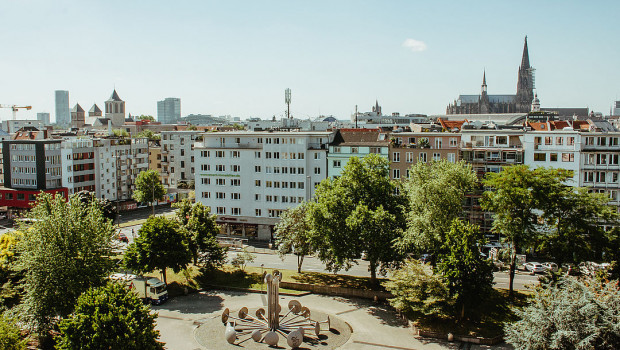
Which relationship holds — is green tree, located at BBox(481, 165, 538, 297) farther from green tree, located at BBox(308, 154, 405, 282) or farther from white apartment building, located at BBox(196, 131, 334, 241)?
white apartment building, located at BBox(196, 131, 334, 241)

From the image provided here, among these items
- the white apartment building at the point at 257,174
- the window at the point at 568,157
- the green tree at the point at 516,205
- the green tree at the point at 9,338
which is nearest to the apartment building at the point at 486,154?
the window at the point at 568,157

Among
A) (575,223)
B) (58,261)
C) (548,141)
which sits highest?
(548,141)

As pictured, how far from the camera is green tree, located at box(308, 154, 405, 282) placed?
5453 centimetres

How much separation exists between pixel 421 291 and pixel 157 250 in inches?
1098

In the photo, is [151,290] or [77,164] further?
[77,164]

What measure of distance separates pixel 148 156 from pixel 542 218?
97.4 m

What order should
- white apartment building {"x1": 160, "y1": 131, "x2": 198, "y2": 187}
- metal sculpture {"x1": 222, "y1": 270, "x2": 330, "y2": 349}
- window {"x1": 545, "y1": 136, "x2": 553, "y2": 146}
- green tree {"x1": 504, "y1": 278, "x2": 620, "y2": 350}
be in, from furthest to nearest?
white apartment building {"x1": 160, "y1": 131, "x2": 198, "y2": 187}, window {"x1": 545, "y1": 136, "x2": 553, "y2": 146}, metal sculpture {"x1": 222, "y1": 270, "x2": 330, "y2": 349}, green tree {"x1": 504, "y1": 278, "x2": 620, "y2": 350}

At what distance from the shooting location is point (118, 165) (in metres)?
119

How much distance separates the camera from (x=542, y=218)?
5341 centimetres

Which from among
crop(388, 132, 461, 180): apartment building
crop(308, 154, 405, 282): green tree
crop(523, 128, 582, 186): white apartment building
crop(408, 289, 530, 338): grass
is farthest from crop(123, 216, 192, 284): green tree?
crop(523, 128, 582, 186): white apartment building

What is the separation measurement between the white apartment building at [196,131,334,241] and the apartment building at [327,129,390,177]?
1.33 meters

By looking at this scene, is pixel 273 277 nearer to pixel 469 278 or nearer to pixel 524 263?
pixel 469 278

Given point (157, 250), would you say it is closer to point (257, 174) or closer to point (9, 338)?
point (9, 338)

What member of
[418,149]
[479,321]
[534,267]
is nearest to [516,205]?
[479,321]
